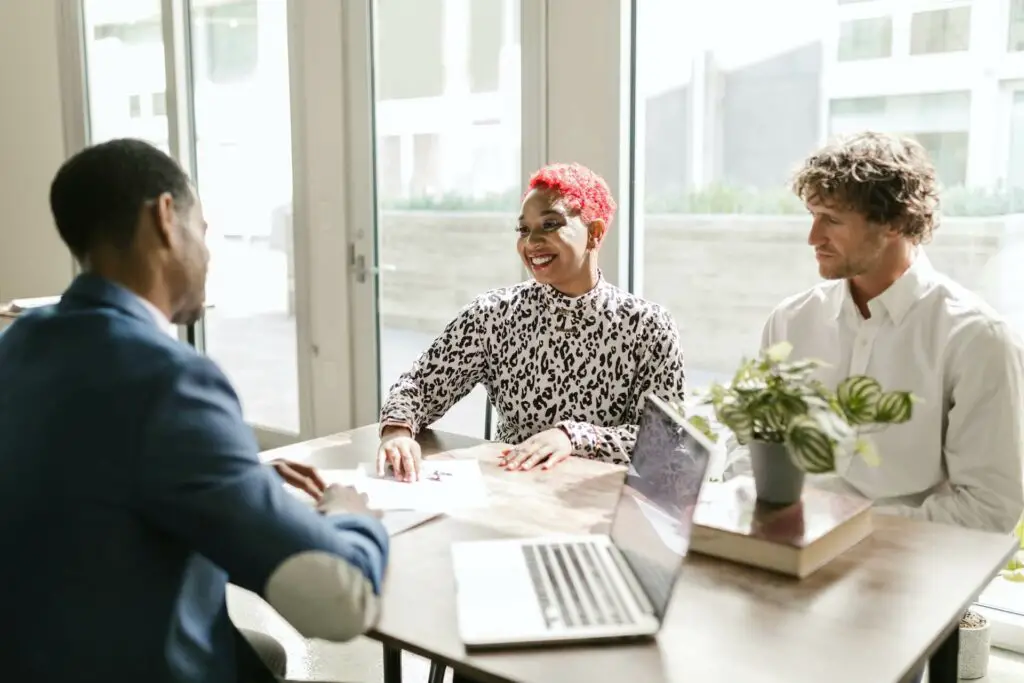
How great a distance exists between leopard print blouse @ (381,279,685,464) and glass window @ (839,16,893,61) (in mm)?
968

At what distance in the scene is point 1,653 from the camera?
40.1 inches

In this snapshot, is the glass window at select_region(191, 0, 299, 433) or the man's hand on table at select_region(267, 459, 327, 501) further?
the glass window at select_region(191, 0, 299, 433)

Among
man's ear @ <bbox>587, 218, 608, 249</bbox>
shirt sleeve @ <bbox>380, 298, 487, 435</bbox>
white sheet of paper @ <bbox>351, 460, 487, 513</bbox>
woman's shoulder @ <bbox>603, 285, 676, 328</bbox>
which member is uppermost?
man's ear @ <bbox>587, 218, 608, 249</bbox>

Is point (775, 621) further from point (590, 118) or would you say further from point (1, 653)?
point (590, 118)

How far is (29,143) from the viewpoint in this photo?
518 centimetres

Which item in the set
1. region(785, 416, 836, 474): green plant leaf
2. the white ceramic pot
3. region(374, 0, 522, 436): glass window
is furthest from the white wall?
region(785, 416, 836, 474): green plant leaf

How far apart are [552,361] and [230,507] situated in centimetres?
124

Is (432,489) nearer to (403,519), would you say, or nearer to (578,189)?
(403,519)

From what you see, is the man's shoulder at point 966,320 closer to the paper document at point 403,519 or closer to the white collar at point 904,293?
the white collar at point 904,293

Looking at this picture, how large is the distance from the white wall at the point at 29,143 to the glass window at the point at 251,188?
1.01 metres

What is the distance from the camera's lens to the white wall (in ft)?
16.5

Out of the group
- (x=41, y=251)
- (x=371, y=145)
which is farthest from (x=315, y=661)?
(x=41, y=251)

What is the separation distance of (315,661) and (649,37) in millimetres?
1999

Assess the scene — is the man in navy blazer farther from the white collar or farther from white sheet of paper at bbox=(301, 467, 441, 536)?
the white collar
